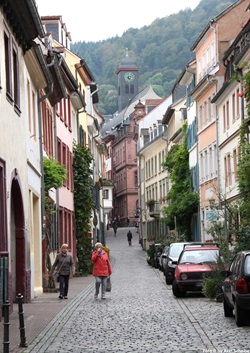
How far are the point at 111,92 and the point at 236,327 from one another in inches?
6977

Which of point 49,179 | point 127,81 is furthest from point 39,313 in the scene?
point 127,81

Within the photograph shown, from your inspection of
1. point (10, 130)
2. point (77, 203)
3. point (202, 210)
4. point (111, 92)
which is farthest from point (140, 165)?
point (111, 92)

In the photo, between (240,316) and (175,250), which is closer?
(240,316)

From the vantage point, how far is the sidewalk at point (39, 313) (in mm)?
15163

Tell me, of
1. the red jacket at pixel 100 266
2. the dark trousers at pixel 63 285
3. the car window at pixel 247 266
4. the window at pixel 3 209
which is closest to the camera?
the car window at pixel 247 266

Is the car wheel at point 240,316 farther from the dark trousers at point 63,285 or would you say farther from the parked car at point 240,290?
the dark trousers at point 63,285

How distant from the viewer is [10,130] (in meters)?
20.5

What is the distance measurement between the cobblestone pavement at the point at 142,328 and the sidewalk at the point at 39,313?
0.56 ft

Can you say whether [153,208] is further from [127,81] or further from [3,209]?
[127,81]

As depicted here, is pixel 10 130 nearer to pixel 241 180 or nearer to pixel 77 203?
pixel 241 180

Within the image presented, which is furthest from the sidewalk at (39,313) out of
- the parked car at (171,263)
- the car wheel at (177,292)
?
the parked car at (171,263)

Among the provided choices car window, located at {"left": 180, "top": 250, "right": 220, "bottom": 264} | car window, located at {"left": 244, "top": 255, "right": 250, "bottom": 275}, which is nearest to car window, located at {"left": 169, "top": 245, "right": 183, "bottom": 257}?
car window, located at {"left": 180, "top": 250, "right": 220, "bottom": 264}

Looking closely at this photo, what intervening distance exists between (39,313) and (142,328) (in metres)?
4.47

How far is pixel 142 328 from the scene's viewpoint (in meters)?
16.7
